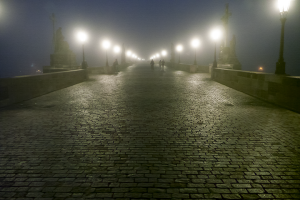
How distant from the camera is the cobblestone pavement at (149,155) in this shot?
349 cm

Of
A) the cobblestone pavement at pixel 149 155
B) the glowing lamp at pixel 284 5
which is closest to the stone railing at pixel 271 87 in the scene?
the cobblestone pavement at pixel 149 155

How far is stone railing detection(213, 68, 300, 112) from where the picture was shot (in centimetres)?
884

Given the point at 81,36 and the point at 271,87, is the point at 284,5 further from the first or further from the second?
the point at 81,36

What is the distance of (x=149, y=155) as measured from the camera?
470 cm

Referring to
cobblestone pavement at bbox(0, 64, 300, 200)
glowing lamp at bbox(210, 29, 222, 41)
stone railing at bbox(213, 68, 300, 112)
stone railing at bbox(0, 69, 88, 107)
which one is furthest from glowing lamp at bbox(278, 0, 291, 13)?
glowing lamp at bbox(210, 29, 222, 41)

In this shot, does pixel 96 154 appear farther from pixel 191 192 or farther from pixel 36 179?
pixel 191 192

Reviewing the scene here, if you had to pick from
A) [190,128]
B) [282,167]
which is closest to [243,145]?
[282,167]

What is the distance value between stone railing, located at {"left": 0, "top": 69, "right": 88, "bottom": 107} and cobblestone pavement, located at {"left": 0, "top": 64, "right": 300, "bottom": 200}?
1841 mm

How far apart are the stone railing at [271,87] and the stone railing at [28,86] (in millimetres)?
10664

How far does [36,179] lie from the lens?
149 inches

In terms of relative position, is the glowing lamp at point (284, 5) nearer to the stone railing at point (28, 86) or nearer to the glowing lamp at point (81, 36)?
the stone railing at point (28, 86)

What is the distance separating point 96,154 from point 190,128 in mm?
2777

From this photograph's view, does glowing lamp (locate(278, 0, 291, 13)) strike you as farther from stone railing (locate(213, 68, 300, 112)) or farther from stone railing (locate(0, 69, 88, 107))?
stone railing (locate(0, 69, 88, 107))

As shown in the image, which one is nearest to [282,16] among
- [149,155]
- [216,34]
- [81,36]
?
[149,155]
